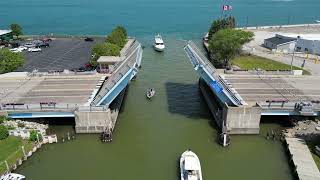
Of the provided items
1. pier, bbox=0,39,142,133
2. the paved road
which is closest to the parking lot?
pier, bbox=0,39,142,133

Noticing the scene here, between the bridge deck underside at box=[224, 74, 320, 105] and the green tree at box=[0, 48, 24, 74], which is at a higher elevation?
the green tree at box=[0, 48, 24, 74]

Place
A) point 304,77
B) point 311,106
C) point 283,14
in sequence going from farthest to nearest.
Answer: point 283,14 → point 304,77 → point 311,106

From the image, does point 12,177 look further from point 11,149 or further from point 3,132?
point 3,132

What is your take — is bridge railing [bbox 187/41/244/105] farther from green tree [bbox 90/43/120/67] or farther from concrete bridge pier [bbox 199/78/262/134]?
green tree [bbox 90/43/120/67]

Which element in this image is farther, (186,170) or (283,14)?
(283,14)

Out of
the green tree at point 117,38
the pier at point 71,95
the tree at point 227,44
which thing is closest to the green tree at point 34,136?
the pier at point 71,95

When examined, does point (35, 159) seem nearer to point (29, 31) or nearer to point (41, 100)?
point (41, 100)

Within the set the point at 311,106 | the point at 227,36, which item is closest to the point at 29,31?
the point at 227,36
